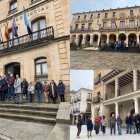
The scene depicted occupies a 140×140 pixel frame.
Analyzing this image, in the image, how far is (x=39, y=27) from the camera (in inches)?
469

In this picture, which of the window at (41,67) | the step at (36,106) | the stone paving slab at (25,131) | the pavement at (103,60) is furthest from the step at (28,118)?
the pavement at (103,60)

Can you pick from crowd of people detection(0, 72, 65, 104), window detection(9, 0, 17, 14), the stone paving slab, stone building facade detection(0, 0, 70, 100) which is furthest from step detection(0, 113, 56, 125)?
window detection(9, 0, 17, 14)

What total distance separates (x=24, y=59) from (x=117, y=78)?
35.9 ft

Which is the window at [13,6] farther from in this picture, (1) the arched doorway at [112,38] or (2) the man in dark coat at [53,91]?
(1) the arched doorway at [112,38]

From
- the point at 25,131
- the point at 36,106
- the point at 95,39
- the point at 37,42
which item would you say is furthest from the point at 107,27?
the point at 37,42

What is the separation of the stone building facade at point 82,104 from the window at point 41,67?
8.59m

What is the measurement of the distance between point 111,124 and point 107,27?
0.62 meters

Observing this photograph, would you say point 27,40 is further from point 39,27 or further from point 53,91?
point 53,91

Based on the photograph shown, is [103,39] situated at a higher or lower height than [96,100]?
higher

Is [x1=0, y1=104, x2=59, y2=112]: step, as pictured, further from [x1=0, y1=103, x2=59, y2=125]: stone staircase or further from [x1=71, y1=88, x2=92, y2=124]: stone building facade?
[x1=71, y1=88, x2=92, y2=124]: stone building facade

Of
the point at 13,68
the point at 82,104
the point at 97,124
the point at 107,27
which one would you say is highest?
the point at 13,68

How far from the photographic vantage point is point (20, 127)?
19.8 feet

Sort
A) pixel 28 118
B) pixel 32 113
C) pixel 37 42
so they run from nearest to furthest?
1. pixel 28 118
2. pixel 32 113
3. pixel 37 42

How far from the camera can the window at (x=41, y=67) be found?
10523 mm
